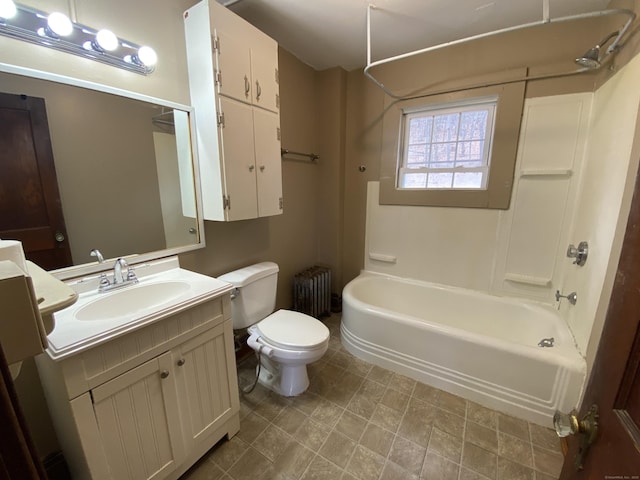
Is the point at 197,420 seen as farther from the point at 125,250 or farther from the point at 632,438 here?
the point at 632,438

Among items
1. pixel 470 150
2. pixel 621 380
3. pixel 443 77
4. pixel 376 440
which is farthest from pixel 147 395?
pixel 443 77

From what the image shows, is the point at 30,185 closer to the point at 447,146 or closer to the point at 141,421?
the point at 141,421

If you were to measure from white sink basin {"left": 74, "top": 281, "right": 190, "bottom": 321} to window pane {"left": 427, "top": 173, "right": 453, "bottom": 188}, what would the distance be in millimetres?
2031

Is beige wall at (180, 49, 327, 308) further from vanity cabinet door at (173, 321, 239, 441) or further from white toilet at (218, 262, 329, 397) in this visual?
vanity cabinet door at (173, 321, 239, 441)

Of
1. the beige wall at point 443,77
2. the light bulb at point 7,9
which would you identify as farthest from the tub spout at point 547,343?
the light bulb at point 7,9

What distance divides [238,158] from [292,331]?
109 cm

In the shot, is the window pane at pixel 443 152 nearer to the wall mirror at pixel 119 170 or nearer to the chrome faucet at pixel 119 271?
the wall mirror at pixel 119 170

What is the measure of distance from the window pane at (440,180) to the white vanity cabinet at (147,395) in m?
1.91

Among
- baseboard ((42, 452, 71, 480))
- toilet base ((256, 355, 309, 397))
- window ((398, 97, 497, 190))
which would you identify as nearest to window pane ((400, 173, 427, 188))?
window ((398, 97, 497, 190))

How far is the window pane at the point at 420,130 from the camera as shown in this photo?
7.61 ft

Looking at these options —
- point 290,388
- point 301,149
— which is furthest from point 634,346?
point 301,149

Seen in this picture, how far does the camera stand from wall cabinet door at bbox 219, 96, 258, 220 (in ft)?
5.03

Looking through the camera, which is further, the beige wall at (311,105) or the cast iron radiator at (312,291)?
the cast iron radiator at (312,291)

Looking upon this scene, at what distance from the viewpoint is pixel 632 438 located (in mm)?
432
